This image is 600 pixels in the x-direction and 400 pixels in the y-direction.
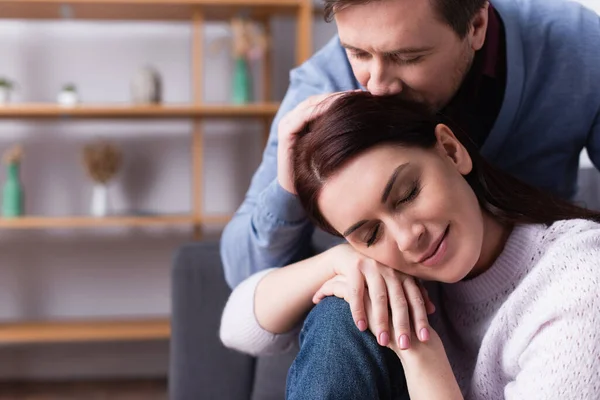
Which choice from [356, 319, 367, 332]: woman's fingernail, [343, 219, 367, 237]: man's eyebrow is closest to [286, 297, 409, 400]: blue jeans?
[356, 319, 367, 332]: woman's fingernail

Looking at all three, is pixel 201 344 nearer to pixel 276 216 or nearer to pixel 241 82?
pixel 276 216

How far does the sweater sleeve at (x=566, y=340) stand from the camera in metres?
0.91

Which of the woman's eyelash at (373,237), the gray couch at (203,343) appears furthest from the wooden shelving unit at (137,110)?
the woman's eyelash at (373,237)

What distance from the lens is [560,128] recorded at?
1.42 metres

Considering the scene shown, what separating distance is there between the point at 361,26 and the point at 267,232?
44 centimetres

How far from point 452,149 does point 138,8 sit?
219cm

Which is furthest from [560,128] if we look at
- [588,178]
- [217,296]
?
[217,296]

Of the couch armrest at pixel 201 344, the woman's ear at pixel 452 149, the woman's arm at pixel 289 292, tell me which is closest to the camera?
the woman's ear at pixel 452 149

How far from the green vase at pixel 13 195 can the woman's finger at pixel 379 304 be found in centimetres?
235

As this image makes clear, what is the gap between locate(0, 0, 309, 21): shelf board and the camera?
2957 millimetres

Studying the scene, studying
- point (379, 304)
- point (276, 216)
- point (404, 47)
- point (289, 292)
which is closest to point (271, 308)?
point (289, 292)

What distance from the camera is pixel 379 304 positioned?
3.52ft

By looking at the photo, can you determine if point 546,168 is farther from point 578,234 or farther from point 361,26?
point 361,26

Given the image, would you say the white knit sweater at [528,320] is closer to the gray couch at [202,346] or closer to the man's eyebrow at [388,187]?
the man's eyebrow at [388,187]
